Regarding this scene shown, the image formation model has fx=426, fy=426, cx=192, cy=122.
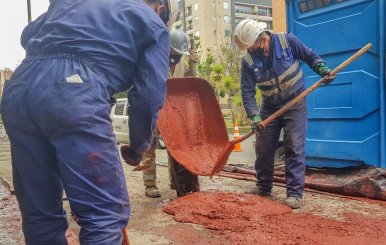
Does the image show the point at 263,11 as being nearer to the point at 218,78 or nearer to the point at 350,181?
the point at 218,78

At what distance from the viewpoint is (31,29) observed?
2.09 meters

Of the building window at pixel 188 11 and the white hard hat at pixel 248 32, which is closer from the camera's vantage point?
the white hard hat at pixel 248 32

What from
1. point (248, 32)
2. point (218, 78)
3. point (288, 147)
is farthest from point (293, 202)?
point (218, 78)

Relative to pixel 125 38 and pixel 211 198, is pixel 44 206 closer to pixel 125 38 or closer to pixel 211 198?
pixel 125 38

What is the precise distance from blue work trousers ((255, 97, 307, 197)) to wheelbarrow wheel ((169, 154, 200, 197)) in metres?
0.69

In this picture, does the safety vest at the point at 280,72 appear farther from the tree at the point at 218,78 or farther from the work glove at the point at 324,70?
the tree at the point at 218,78

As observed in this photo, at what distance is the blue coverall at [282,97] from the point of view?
407cm

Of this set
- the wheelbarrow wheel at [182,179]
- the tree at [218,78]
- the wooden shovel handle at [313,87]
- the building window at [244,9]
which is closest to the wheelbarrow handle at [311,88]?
the wooden shovel handle at [313,87]

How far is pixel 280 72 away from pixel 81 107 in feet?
9.29

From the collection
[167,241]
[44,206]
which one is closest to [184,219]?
[167,241]

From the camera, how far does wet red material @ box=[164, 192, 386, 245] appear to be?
9.62 feet

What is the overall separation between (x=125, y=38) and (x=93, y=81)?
0.25 meters

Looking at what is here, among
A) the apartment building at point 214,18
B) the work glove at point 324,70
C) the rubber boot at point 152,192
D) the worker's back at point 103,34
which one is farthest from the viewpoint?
the apartment building at point 214,18

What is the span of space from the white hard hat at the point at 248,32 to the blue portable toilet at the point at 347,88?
3.25 feet
